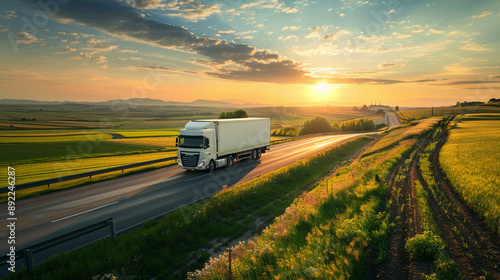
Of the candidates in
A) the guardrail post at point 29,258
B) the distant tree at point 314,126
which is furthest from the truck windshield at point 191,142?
the distant tree at point 314,126

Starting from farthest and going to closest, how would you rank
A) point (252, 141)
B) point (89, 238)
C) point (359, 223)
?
point (252, 141) < point (89, 238) < point (359, 223)

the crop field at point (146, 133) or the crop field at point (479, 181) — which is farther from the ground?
the crop field at point (479, 181)

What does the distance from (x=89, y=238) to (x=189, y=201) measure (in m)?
5.37

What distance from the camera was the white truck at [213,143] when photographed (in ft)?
70.0

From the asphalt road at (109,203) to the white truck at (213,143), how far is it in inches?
49.3

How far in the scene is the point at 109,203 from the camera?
14.1 meters

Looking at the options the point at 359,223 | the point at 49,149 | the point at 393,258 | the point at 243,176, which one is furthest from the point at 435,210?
the point at 49,149

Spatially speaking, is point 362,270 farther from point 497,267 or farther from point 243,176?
point 243,176

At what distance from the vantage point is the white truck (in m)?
21.3

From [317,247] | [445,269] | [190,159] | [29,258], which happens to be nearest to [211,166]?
[190,159]

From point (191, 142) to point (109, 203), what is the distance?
889 centimetres

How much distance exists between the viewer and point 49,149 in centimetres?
3572

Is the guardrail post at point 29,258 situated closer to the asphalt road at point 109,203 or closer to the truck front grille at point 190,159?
the asphalt road at point 109,203

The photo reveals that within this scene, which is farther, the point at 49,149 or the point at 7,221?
the point at 49,149
